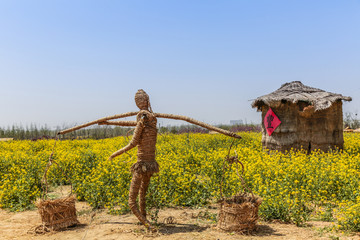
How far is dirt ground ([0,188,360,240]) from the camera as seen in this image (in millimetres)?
4363

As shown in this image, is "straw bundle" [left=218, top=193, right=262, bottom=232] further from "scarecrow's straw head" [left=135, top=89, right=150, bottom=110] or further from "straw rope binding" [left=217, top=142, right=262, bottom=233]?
"scarecrow's straw head" [left=135, top=89, right=150, bottom=110]

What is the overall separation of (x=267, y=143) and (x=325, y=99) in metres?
2.37

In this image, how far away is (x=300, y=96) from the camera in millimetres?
10258

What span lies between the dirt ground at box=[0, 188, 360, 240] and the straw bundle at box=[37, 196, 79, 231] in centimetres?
14

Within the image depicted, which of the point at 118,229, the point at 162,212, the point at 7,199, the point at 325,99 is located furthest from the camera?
the point at 325,99

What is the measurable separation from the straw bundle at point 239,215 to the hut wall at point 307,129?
21.1ft

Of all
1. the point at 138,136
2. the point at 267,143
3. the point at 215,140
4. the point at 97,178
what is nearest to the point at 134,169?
the point at 138,136

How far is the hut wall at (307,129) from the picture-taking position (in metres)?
10.2

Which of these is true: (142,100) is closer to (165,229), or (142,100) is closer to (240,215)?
(165,229)

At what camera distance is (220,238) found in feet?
13.9

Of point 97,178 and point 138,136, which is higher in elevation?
point 138,136

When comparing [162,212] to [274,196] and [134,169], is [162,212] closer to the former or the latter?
[134,169]

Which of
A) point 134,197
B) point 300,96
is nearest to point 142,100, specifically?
point 134,197

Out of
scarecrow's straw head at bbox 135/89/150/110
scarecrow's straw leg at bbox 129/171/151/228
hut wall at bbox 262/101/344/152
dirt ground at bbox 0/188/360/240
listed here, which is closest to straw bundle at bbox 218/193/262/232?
dirt ground at bbox 0/188/360/240
